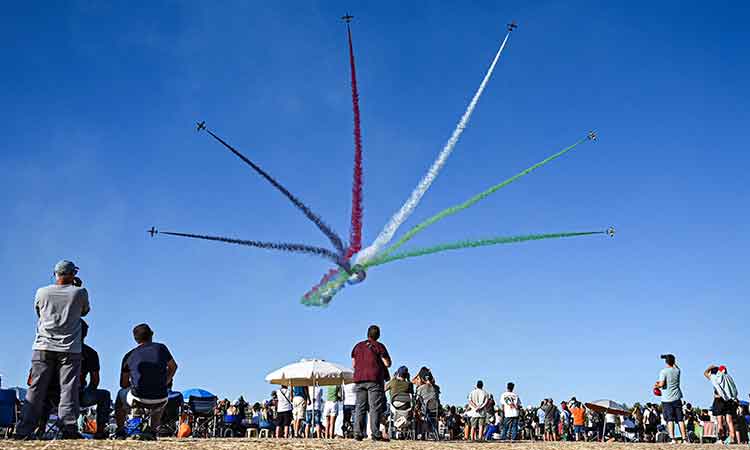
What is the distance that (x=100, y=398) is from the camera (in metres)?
11.3

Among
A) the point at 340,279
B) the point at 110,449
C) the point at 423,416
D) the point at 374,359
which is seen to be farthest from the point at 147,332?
the point at 340,279

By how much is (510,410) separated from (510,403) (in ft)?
0.94

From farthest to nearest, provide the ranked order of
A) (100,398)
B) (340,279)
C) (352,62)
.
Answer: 1. (340,279)
2. (352,62)
3. (100,398)

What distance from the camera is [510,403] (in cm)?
2772

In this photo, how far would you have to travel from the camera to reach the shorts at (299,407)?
2428cm

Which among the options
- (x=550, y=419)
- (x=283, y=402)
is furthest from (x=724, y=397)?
(x=550, y=419)

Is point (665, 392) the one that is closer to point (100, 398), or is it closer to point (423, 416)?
point (423, 416)

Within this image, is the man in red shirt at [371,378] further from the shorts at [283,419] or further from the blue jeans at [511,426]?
the blue jeans at [511,426]

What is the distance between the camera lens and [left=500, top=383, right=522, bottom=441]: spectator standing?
90.3 ft

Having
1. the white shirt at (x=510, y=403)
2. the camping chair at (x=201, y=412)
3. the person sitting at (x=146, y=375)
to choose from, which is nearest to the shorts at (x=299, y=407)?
the camping chair at (x=201, y=412)

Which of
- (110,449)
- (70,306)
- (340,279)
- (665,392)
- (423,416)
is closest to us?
(110,449)

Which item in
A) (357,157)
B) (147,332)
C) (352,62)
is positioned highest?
(352,62)

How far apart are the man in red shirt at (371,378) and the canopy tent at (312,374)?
11587 mm

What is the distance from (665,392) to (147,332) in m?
11.4
